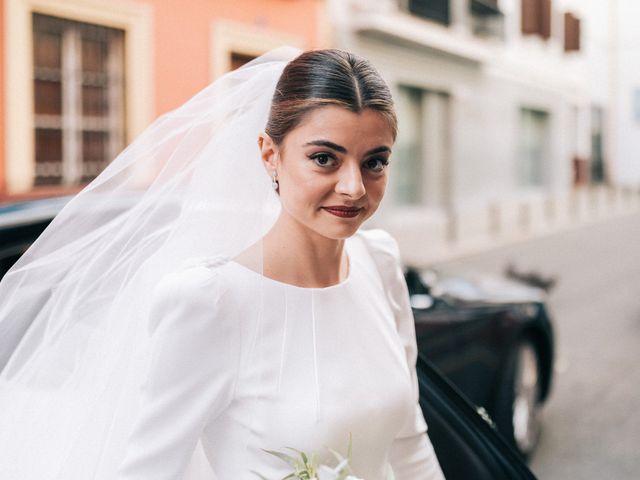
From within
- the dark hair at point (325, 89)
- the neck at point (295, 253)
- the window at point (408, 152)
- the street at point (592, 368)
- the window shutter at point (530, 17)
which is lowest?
the street at point (592, 368)

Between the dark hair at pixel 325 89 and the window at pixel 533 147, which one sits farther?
the window at pixel 533 147

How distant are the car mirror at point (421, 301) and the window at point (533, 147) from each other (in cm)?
1865

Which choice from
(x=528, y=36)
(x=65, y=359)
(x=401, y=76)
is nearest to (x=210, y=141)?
(x=65, y=359)

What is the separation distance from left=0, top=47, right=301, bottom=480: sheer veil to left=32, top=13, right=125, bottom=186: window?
7868 millimetres

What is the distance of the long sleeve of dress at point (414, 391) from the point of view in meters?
1.75

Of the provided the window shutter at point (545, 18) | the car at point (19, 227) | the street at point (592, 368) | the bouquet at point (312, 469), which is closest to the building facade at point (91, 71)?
the street at point (592, 368)

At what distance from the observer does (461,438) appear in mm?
1933

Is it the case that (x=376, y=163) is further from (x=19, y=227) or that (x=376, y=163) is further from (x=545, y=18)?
(x=545, y=18)

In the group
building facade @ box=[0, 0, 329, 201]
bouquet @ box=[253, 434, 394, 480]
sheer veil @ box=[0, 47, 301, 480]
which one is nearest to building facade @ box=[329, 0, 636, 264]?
building facade @ box=[0, 0, 329, 201]

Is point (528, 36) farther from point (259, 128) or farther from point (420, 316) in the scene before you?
point (259, 128)

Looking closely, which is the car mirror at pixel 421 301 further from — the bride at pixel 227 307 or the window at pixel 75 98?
the window at pixel 75 98

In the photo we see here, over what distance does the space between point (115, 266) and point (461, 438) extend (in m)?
0.93

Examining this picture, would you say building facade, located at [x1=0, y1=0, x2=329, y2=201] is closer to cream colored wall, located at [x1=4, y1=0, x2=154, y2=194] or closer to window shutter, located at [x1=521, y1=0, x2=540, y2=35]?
cream colored wall, located at [x1=4, y1=0, x2=154, y2=194]

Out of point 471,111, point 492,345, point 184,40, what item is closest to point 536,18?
point 471,111
